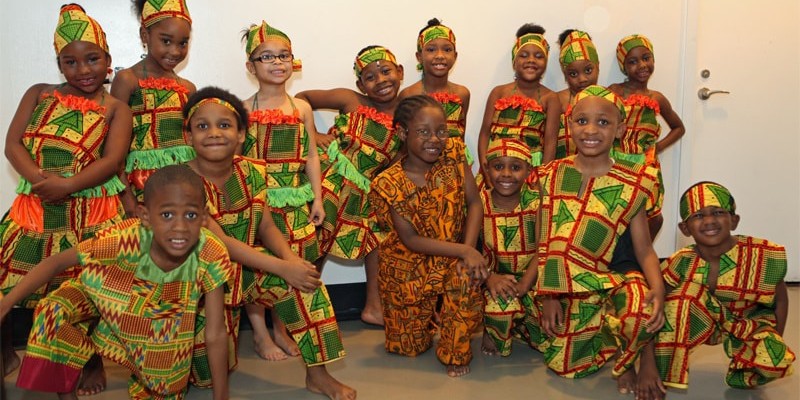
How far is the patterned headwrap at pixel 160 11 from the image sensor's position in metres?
3.26

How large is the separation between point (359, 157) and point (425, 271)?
25.6 inches

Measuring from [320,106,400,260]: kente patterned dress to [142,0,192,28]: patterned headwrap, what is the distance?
2.97ft

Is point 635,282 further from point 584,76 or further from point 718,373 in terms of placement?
point 584,76

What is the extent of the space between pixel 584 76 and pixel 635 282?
1.44 meters

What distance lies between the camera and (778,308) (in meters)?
3.02

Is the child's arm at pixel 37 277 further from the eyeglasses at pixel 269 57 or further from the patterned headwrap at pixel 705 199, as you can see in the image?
the patterned headwrap at pixel 705 199

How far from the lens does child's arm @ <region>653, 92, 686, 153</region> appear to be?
4375mm

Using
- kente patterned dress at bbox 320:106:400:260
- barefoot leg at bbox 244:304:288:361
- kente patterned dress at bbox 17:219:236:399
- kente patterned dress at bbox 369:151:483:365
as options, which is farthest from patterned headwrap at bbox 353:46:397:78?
kente patterned dress at bbox 17:219:236:399

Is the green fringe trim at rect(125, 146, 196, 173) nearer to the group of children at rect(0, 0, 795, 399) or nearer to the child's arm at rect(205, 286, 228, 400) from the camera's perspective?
the group of children at rect(0, 0, 795, 399)

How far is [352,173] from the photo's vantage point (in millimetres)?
3691

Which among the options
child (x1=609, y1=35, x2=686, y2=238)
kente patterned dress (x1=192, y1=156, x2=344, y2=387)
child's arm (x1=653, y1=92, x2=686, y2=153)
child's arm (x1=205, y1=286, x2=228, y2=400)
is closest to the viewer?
child's arm (x1=205, y1=286, x2=228, y2=400)

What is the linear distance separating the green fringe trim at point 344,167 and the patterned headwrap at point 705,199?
143 cm

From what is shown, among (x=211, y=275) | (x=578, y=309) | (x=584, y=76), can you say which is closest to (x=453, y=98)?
(x=584, y=76)

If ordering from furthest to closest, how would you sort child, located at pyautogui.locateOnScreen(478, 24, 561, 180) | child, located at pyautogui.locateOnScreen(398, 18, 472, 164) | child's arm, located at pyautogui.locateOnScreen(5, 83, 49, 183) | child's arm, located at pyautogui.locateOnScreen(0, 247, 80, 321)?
child, located at pyautogui.locateOnScreen(478, 24, 561, 180), child, located at pyautogui.locateOnScreen(398, 18, 472, 164), child's arm, located at pyautogui.locateOnScreen(5, 83, 49, 183), child's arm, located at pyautogui.locateOnScreen(0, 247, 80, 321)
